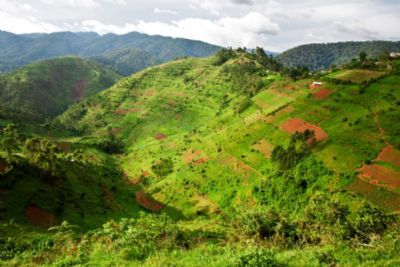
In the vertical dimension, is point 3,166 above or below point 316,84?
below

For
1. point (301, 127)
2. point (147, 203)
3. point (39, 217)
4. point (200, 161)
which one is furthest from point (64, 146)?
point (301, 127)

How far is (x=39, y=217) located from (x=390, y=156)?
6972cm

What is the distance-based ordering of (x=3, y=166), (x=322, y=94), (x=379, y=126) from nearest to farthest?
(x=3, y=166) → (x=379, y=126) → (x=322, y=94)

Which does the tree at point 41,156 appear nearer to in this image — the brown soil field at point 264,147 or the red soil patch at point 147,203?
the red soil patch at point 147,203

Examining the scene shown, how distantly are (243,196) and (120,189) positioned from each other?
3759 centimetres

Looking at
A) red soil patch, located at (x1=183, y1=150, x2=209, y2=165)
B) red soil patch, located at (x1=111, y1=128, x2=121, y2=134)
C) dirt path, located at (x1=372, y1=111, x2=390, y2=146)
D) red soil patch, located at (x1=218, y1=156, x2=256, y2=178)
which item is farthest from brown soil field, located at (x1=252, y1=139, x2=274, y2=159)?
red soil patch, located at (x1=111, y1=128, x2=121, y2=134)

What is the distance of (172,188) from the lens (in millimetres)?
94750

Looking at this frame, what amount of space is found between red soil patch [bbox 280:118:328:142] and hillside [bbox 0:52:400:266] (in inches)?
20.2

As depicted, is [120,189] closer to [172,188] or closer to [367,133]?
[172,188]

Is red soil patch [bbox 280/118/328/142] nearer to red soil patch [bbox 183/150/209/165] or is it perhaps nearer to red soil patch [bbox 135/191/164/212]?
red soil patch [bbox 183/150/209/165]

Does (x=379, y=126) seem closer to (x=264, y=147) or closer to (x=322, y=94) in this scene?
(x=322, y=94)

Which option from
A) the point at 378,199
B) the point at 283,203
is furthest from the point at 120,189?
the point at 378,199

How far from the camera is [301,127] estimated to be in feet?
303

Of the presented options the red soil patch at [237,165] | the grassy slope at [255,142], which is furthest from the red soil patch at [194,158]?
the red soil patch at [237,165]
